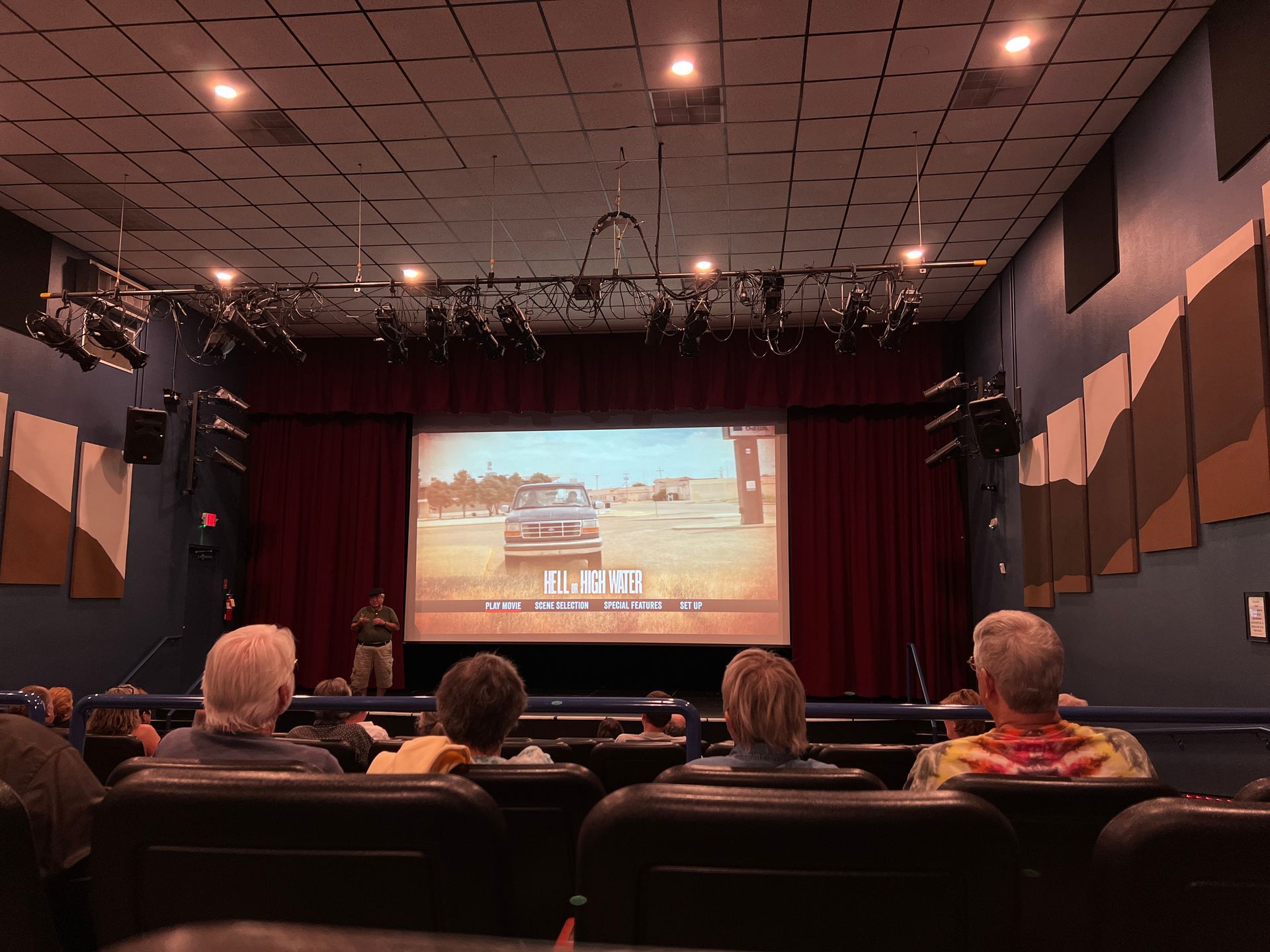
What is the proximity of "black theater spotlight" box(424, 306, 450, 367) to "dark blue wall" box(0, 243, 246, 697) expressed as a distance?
116 inches

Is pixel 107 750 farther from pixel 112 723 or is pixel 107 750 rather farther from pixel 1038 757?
pixel 1038 757

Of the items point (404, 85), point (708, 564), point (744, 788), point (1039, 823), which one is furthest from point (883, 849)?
point (708, 564)

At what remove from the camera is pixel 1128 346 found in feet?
15.6

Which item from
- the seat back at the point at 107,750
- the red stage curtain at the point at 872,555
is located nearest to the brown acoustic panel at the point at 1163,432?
the red stage curtain at the point at 872,555

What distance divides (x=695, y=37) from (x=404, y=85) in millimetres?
1673

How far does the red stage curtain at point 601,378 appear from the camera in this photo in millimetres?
8430

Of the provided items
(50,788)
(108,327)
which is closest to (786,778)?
(50,788)

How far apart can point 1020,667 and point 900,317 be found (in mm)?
4572

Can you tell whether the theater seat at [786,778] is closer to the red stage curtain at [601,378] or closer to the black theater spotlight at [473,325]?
the black theater spotlight at [473,325]

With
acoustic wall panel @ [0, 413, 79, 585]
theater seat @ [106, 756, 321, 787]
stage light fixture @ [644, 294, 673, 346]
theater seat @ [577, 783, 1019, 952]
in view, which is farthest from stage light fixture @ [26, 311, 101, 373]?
theater seat @ [577, 783, 1019, 952]

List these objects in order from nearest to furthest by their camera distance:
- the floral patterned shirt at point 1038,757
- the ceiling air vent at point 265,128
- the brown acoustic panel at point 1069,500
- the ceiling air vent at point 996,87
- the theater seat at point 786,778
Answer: the theater seat at point 786,778 < the floral patterned shirt at point 1038,757 < the ceiling air vent at point 996,87 < the ceiling air vent at point 265,128 < the brown acoustic panel at point 1069,500

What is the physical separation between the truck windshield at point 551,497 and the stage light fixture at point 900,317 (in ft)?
12.6

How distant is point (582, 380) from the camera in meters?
8.89

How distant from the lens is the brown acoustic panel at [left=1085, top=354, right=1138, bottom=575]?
470 cm
